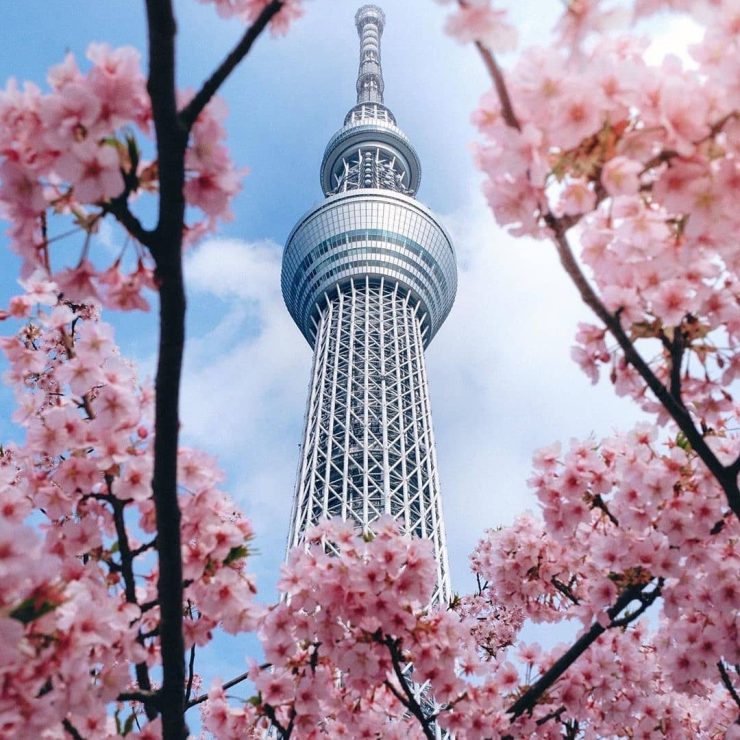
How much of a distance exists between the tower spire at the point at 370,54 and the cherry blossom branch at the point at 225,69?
69.9 m

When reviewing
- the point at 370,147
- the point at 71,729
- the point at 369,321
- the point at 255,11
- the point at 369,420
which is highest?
the point at 370,147

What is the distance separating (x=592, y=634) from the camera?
3.75m

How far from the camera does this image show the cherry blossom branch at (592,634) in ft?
12.2

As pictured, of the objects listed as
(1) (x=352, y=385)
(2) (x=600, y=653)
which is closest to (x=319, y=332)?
(1) (x=352, y=385)

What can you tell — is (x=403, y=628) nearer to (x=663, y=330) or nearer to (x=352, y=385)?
(x=663, y=330)

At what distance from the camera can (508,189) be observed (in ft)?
7.03

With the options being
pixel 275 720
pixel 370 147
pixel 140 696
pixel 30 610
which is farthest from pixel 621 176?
pixel 370 147

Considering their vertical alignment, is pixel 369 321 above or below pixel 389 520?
above

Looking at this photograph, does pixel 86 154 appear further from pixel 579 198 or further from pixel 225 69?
pixel 579 198

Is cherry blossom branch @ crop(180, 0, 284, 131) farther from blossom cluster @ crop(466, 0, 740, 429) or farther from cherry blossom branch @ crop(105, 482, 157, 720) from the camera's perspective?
cherry blossom branch @ crop(105, 482, 157, 720)

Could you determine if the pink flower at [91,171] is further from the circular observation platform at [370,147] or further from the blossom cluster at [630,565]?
the circular observation platform at [370,147]

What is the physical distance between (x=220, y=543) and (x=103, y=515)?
667mm

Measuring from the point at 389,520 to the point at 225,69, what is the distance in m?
2.51

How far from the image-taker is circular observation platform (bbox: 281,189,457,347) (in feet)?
172
